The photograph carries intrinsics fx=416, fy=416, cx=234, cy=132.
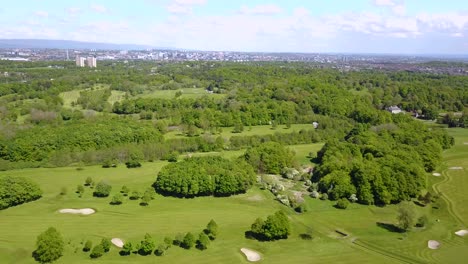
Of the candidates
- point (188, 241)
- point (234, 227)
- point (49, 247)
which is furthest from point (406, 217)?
point (49, 247)

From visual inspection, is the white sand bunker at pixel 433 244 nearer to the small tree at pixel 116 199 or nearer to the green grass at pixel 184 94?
the small tree at pixel 116 199

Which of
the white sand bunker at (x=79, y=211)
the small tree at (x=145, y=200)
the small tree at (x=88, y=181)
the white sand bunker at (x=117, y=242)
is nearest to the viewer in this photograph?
the white sand bunker at (x=117, y=242)

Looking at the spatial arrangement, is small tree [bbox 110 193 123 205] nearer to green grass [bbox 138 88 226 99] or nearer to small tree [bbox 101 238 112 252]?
small tree [bbox 101 238 112 252]

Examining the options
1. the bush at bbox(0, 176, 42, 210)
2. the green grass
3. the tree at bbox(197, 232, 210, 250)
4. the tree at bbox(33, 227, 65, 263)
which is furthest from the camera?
the green grass

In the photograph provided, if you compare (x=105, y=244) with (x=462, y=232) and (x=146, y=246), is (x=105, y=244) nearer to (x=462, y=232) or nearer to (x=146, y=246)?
(x=146, y=246)

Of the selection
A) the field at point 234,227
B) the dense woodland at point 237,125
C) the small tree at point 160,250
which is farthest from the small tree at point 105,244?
the dense woodland at point 237,125

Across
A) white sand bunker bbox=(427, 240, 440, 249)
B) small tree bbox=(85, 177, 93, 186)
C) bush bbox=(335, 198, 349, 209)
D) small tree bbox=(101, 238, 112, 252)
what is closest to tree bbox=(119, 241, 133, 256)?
small tree bbox=(101, 238, 112, 252)
